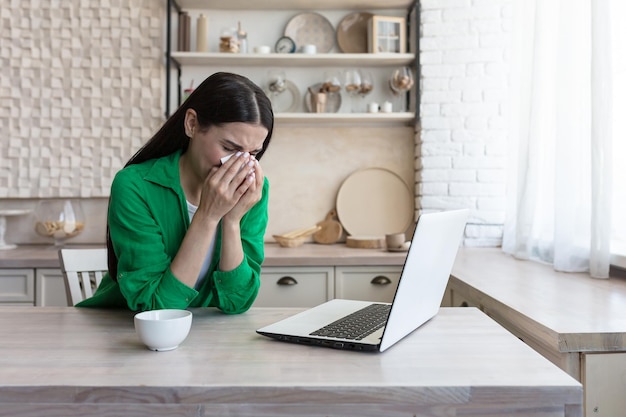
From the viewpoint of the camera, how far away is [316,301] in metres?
2.58

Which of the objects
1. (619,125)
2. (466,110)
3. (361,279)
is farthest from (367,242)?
(619,125)

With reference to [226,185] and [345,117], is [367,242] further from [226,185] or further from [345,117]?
[226,185]

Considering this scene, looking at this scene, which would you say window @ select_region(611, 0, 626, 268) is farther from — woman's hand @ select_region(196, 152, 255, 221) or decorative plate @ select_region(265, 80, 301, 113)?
decorative plate @ select_region(265, 80, 301, 113)

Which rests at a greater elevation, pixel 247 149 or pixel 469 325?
pixel 247 149

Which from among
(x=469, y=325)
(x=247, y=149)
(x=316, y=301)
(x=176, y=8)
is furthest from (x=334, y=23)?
(x=469, y=325)

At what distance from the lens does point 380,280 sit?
2572mm

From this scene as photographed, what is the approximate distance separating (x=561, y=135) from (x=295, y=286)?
4.27 feet

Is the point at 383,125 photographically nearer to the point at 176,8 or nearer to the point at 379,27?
the point at 379,27

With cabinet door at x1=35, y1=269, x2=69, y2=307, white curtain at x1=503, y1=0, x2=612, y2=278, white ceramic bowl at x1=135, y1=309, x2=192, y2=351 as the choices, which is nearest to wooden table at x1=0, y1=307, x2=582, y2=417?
white ceramic bowl at x1=135, y1=309, x2=192, y2=351

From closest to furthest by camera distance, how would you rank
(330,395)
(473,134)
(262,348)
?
(330,395) < (262,348) < (473,134)

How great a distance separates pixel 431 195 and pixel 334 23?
44.5 inches

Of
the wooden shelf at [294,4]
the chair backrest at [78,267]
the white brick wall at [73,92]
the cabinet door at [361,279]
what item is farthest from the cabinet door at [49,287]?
the wooden shelf at [294,4]

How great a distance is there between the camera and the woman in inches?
50.8

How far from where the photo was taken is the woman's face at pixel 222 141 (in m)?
1.41
